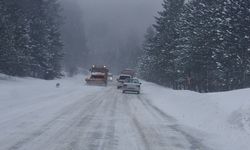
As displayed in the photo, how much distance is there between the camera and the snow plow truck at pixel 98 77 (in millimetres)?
65875

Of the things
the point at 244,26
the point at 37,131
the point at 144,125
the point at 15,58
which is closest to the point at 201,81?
the point at 244,26

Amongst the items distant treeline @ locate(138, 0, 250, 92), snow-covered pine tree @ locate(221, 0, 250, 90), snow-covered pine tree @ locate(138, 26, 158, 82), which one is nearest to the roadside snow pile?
snow-covered pine tree @ locate(221, 0, 250, 90)

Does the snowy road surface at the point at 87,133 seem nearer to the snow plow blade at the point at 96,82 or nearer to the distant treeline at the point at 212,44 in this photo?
the distant treeline at the point at 212,44

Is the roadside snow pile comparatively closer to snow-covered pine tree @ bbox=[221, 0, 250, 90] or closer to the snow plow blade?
snow-covered pine tree @ bbox=[221, 0, 250, 90]

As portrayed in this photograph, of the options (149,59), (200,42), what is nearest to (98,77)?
(149,59)

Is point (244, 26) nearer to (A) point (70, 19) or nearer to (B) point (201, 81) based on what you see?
(B) point (201, 81)

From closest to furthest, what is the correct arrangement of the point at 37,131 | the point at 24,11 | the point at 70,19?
the point at 37,131
the point at 24,11
the point at 70,19

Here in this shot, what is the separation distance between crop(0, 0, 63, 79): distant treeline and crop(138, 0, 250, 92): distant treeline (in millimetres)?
17136

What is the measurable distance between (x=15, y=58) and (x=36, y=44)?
14.2 meters

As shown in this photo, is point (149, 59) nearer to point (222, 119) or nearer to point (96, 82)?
point (96, 82)

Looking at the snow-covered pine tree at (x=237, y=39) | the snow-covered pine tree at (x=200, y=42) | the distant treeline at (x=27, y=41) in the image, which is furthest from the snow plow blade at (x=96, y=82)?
the snow-covered pine tree at (x=237, y=39)

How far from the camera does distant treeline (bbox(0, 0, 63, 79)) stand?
4947 cm

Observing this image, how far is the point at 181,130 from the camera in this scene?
52.8 feet

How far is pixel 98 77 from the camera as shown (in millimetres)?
67188
